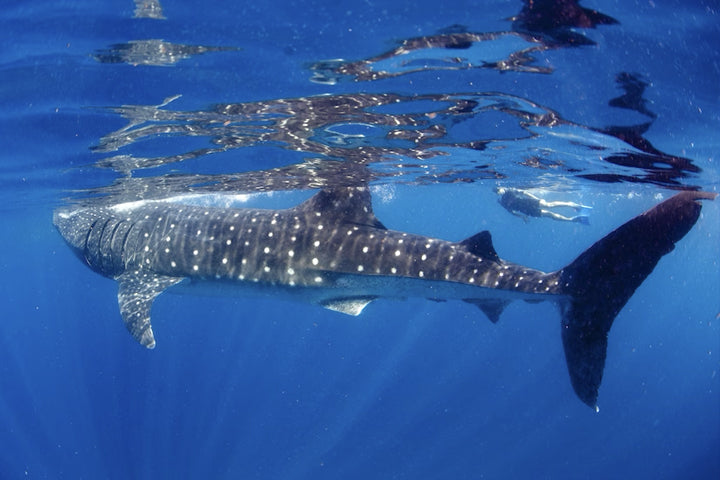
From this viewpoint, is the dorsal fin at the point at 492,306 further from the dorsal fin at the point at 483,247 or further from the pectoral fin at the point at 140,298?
the pectoral fin at the point at 140,298

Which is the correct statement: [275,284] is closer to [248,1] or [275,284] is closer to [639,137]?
[248,1]

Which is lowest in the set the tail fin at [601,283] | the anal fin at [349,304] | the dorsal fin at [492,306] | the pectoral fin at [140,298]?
the pectoral fin at [140,298]

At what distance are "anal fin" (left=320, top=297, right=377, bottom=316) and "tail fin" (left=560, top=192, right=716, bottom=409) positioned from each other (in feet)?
10.4

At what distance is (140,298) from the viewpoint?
8.95m

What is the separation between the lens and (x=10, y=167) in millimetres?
14820

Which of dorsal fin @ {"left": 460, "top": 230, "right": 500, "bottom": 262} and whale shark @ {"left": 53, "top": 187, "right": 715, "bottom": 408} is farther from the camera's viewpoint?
dorsal fin @ {"left": 460, "top": 230, "right": 500, "bottom": 262}

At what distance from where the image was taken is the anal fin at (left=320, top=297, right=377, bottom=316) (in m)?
8.04

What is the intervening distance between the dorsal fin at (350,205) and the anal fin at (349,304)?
4.55 feet

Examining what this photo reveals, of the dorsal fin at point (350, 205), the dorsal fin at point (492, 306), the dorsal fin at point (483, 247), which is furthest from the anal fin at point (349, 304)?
→ the dorsal fin at point (483, 247)

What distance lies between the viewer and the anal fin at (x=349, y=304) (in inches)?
317

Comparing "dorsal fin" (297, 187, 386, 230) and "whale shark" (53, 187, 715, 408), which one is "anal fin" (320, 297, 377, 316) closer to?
"whale shark" (53, 187, 715, 408)

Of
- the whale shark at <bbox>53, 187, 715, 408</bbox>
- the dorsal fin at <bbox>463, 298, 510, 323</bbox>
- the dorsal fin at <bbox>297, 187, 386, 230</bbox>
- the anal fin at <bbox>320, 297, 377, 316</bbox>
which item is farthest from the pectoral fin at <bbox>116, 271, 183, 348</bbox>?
the dorsal fin at <bbox>463, 298, 510, 323</bbox>

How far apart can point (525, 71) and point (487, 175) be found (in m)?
11.3

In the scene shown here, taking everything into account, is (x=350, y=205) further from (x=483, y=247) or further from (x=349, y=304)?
(x=483, y=247)
